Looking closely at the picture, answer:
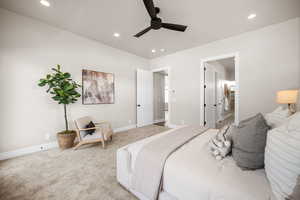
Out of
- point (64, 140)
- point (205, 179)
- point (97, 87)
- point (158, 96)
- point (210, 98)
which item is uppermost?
point (97, 87)

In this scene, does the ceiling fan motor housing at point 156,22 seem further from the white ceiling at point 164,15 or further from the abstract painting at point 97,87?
the abstract painting at point 97,87

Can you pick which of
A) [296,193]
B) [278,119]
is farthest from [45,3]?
[278,119]

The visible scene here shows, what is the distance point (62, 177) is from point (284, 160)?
2.51 metres

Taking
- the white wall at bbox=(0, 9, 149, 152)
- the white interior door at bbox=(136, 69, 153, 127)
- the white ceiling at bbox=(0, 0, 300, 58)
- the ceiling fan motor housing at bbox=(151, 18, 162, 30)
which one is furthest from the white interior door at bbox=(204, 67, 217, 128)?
the white wall at bbox=(0, 9, 149, 152)

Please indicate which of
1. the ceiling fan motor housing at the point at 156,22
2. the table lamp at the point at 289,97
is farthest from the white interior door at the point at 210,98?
the ceiling fan motor housing at the point at 156,22

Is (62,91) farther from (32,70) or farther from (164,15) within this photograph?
(164,15)

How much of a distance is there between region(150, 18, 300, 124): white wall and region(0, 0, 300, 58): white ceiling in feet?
0.77

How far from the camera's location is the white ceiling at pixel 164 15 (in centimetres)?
200

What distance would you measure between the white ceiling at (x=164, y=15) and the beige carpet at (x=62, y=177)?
9.61ft

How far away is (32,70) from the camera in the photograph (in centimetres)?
244

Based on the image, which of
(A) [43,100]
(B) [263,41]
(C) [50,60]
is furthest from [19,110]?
(B) [263,41]

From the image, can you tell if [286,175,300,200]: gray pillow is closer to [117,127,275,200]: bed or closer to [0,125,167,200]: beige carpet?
[117,127,275,200]: bed

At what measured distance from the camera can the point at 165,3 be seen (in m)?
1.99

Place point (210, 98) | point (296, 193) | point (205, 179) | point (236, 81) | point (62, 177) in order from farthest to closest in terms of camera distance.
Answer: point (210, 98)
point (236, 81)
point (62, 177)
point (205, 179)
point (296, 193)
